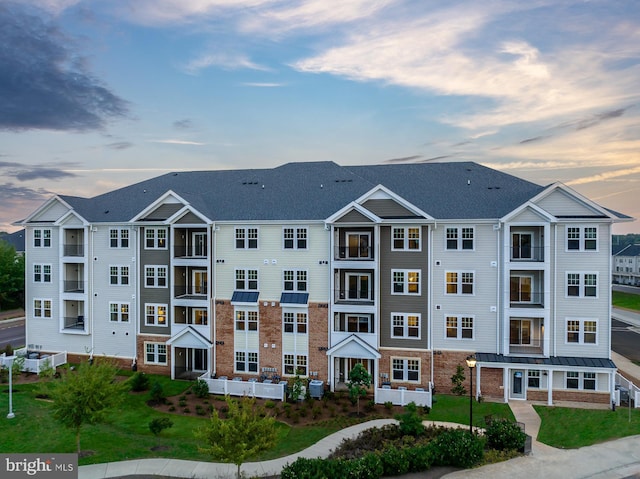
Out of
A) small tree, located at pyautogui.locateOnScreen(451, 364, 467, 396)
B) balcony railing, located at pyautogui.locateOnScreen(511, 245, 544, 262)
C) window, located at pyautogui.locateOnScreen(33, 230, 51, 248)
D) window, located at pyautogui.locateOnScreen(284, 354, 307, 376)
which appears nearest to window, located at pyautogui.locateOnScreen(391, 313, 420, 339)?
small tree, located at pyautogui.locateOnScreen(451, 364, 467, 396)

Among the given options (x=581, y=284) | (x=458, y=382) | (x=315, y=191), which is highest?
(x=315, y=191)

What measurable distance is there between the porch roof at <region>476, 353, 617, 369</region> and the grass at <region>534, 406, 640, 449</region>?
8.13ft

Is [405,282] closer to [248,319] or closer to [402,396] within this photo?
[402,396]

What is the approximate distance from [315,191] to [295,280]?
23.3 ft

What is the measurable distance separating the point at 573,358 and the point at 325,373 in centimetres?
1536

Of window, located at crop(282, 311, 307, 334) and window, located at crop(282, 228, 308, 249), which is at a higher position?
window, located at crop(282, 228, 308, 249)

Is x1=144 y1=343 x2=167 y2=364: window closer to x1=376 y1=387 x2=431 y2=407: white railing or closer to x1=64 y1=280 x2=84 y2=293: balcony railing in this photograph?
x1=64 y1=280 x2=84 y2=293: balcony railing

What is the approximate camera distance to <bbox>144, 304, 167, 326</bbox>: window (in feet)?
101

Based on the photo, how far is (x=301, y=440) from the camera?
20.1m

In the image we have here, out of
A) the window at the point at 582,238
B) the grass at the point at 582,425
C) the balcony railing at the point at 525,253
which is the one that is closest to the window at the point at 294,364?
the grass at the point at 582,425

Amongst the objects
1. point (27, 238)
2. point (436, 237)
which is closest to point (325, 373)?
point (436, 237)

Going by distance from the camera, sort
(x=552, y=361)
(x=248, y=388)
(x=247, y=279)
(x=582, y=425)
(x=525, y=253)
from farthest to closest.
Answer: (x=247, y=279) < (x=525, y=253) < (x=248, y=388) < (x=552, y=361) < (x=582, y=425)

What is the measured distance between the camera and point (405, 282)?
90.0 ft

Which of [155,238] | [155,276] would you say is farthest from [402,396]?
[155,238]
